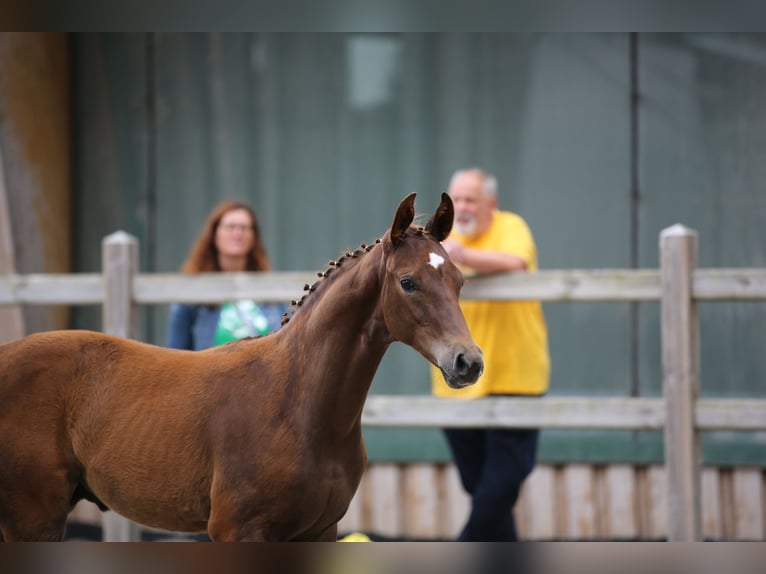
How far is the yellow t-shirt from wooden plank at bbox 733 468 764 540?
1.82 m

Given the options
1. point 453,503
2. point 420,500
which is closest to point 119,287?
point 420,500

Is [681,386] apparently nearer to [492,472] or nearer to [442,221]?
[492,472]

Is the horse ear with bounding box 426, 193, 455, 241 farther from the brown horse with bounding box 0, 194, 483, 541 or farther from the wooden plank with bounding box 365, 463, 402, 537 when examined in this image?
the wooden plank with bounding box 365, 463, 402, 537

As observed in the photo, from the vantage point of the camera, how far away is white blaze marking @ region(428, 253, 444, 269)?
5.48 feet

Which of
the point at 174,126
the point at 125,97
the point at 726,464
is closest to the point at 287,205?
the point at 174,126

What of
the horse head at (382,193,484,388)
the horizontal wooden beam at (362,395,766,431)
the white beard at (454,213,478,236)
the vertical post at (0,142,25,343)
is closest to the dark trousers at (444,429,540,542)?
the horizontal wooden beam at (362,395,766,431)

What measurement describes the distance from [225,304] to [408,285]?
6.47 feet

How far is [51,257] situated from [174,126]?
41.7 inches

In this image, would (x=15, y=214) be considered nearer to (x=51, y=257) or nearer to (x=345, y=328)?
(x=51, y=257)

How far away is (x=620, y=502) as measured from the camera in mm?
5066

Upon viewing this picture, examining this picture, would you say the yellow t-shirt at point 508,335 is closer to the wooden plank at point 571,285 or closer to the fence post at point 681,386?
the wooden plank at point 571,285

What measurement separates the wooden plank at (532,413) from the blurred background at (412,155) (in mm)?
1329

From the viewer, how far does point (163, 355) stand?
186 cm

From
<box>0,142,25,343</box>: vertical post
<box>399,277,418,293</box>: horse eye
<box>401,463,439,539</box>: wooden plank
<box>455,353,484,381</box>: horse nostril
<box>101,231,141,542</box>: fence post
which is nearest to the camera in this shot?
<box>455,353,484,381</box>: horse nostril
